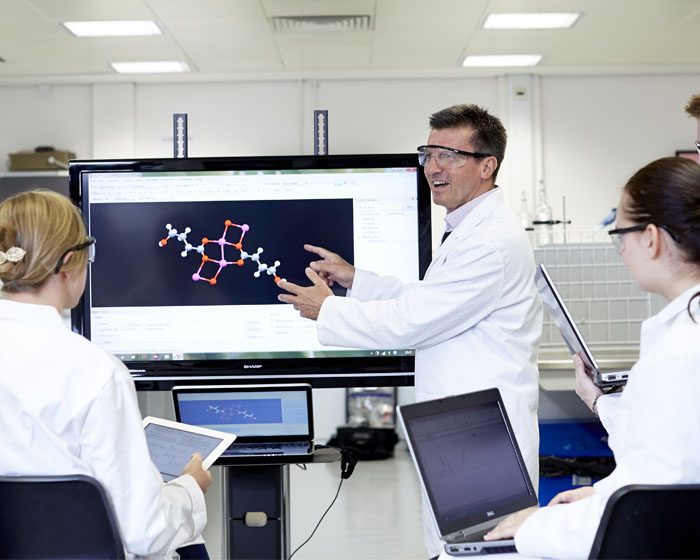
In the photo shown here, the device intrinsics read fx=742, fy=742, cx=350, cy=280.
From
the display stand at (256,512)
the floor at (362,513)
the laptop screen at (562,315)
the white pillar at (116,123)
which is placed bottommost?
the floor at (362,513)

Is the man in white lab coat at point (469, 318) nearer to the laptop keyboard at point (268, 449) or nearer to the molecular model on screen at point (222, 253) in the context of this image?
the molecular model on screen at point (222, 253)

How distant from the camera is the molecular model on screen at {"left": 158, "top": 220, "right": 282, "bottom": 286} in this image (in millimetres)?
1993

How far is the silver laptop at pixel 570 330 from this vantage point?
1.35 meters

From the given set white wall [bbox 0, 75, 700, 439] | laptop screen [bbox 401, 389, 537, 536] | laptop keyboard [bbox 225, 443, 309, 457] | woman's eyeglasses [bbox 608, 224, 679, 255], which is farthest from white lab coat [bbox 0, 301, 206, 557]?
white wall [bbox 0, 75, 700, 439]

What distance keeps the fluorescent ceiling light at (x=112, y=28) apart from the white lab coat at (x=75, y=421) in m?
4.14

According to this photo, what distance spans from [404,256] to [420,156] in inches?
10.8

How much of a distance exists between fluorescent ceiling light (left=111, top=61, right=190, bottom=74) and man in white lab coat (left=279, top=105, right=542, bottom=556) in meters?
4.37

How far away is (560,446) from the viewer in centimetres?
307

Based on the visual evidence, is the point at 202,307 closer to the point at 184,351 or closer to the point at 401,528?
the point at 184,351

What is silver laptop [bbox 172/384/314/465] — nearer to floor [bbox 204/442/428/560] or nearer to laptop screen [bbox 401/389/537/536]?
laptop screen [bbox 401/389/537/536]

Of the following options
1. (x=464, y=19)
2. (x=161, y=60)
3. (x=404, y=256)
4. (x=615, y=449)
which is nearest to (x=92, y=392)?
(x=615, y=449)

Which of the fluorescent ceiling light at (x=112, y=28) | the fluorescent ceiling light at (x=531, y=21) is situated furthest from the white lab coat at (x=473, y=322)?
the fluorescent ceiling light at (x=112, y=28)

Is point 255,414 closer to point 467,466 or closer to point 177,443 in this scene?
point 177,443

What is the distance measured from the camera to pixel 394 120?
240 inches
